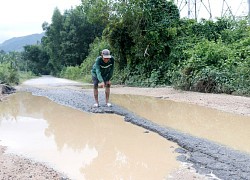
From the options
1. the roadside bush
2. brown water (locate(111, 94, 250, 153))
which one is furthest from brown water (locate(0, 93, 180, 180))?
the roadside bush

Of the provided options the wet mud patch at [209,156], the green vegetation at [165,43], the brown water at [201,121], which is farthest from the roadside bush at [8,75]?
the wet mud patch at [209,156]

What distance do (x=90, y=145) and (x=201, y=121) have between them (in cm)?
245

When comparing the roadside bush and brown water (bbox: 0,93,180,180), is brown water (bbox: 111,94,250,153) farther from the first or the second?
the roadside bush

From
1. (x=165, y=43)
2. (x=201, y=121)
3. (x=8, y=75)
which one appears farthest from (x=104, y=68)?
(x=8, y=75)

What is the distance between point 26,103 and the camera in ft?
33.1

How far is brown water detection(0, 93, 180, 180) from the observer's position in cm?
379

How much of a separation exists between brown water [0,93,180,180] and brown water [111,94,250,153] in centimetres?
76

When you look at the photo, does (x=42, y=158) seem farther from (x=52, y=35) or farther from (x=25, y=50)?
(x=25, y=50)

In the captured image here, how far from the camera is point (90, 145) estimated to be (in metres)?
4.96

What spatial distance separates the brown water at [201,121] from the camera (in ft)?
16.3

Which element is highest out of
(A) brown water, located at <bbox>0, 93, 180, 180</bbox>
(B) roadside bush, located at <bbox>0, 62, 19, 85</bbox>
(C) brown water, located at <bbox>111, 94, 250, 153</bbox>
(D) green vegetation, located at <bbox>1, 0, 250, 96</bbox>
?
(D) green vegetation, located at <bbox>1, 0, 250, 96</bbox>

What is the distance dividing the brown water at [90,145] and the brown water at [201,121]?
0.76 metres

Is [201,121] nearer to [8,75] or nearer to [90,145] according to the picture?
[90,145]

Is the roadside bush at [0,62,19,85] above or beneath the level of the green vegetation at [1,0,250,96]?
beneath
